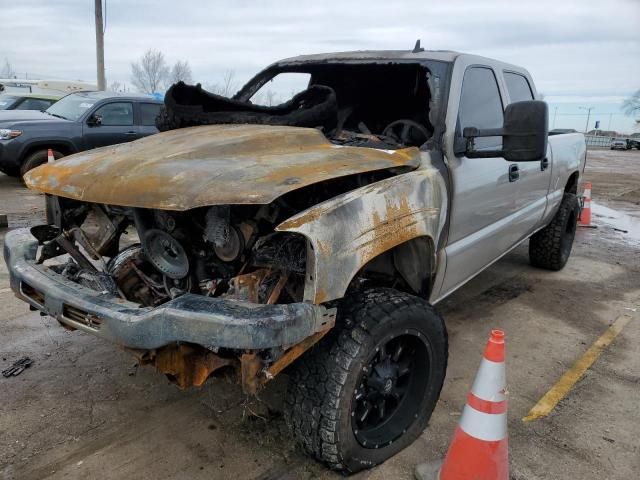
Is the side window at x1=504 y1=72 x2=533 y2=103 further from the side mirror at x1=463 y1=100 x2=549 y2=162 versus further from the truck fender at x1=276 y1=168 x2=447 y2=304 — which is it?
the truck fender at x1=276 y1=168 x2=447 y2=304

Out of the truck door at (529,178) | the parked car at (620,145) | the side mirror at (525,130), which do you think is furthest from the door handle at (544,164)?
the parked car at (620,145)

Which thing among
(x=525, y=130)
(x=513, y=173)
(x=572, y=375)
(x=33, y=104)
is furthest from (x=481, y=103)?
(x=33, y=104)

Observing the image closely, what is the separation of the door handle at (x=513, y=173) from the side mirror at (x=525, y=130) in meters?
0.91

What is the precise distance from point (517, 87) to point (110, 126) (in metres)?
7.74

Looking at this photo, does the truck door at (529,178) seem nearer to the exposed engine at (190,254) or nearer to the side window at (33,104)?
the exposed engine at (190,254)

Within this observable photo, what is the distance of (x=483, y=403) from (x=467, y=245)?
4.01 ft

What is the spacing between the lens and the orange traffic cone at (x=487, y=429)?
7.23 ft

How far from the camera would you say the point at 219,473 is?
2.42 metres

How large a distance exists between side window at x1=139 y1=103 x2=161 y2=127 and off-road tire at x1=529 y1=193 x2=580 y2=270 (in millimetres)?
7399

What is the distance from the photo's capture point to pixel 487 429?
2.21 m

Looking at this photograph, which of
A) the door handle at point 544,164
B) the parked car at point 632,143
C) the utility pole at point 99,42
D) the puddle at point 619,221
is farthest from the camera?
the parked car at point 632,143

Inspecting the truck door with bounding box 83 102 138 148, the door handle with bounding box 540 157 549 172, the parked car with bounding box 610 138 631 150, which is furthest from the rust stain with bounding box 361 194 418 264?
the parked car with bounding box 610 138 631 150

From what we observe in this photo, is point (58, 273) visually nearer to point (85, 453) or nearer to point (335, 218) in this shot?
point (85, 453)

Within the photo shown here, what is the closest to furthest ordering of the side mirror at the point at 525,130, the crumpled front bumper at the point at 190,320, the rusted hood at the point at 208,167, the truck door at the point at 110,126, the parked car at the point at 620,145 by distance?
the crumpled front bumper at the point at 190,320 < the rusted hood at the point at 208,167 < the side mirror at the point at 525,130 < the truck door at the point at 110,126 < the parked car at the point at 620,145
